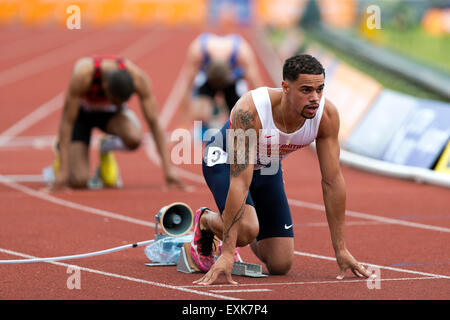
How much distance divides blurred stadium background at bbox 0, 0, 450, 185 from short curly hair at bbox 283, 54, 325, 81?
6149 millimetres

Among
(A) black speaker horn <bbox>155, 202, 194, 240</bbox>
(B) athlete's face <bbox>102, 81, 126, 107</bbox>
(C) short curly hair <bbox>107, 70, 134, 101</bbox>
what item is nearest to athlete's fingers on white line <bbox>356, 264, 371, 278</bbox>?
(A) black speaker horn <bbox>155, 202, 194, 240</bbox>

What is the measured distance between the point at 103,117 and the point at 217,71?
2726mm

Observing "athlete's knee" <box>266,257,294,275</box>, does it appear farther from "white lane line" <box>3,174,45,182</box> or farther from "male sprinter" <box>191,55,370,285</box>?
"white lane line" <box>3,174,45,182</box>

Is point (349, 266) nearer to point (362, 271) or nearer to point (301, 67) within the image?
point (362, 271)

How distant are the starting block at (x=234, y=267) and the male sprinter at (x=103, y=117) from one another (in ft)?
14.7

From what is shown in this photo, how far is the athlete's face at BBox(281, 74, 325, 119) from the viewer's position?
19.7 feet

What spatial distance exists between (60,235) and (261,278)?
2.70 meters

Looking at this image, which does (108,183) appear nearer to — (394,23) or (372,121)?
(372,121)

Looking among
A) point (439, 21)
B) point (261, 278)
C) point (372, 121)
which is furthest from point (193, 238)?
point (439, 21)

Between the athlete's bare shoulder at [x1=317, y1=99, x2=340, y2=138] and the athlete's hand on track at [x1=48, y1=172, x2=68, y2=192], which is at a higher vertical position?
the athlete's bare shoulder at [x1=317, y1=99, x2=340, y2=138]

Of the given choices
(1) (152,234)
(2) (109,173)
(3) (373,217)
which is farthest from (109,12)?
(1) (152,234)

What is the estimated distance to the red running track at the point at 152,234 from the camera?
19.8 feet

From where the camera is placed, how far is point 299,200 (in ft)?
36.1

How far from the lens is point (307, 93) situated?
19.8ft
